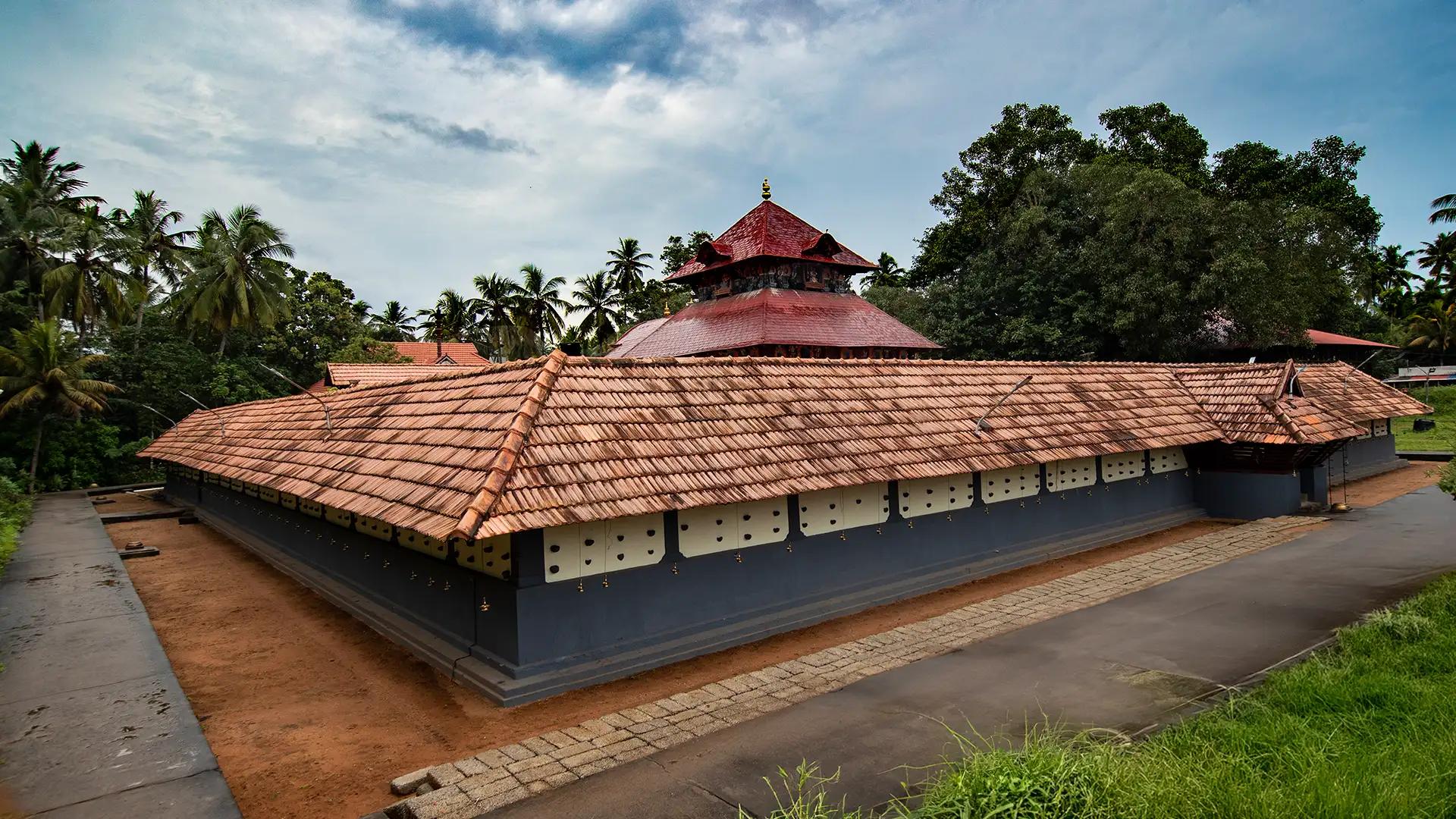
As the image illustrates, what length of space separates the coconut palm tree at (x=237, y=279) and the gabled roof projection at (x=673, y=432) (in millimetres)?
21189

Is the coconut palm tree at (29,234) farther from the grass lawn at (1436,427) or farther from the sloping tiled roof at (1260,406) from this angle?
the grass lawn at (1436,427)

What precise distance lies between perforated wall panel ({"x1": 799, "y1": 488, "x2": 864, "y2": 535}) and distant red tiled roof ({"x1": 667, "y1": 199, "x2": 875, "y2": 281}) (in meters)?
13.5

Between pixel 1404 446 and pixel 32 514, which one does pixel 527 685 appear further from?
pixel 1404 446

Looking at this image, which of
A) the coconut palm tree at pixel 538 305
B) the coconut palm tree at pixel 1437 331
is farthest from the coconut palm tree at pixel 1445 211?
the coconut palm tree at pixel 538 305

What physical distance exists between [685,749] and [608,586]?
2.19 m

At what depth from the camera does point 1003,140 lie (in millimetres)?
37438

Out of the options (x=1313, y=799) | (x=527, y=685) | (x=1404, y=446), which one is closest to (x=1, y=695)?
(x=527, y=685)

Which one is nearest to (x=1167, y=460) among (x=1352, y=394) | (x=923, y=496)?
(x=923, y=496)

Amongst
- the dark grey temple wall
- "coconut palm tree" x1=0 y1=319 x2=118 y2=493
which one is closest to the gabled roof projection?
the dark grey temple wall

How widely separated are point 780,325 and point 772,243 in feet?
10.7

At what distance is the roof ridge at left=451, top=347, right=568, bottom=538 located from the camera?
6539mm

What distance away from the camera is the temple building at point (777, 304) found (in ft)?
67.8

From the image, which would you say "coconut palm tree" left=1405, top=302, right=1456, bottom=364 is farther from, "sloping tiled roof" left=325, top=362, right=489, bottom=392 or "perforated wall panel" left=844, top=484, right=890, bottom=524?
"sloping tiled roof" left=325, top=362, right=489, bottom=392

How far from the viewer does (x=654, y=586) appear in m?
8.12
